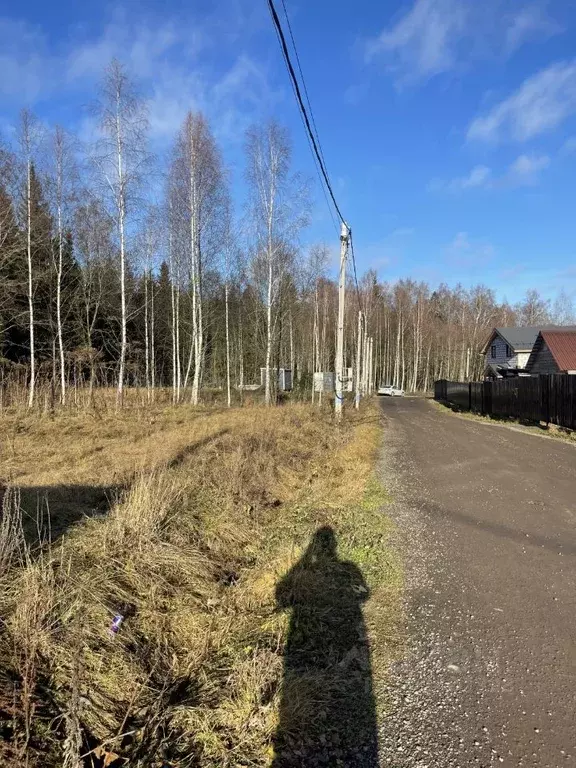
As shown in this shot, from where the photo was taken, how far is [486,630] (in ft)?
11.6

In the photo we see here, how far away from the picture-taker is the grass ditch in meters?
2.39

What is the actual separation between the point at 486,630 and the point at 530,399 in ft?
55.6

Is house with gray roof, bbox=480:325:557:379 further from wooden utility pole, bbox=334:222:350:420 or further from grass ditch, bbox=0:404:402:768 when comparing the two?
grass ditch, bbox=0:404:402:768

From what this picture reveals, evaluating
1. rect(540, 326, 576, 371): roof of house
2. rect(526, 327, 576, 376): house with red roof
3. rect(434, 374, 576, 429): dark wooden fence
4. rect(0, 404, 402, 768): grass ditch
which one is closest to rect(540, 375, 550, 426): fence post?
rect(434, 374, 576, 429): dark wooden fence

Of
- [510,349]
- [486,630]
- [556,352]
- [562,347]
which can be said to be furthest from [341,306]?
[510,349]

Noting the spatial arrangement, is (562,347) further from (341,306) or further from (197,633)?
(197,633)

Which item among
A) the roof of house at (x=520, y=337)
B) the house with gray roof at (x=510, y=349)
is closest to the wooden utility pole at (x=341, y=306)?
the house with gray roof at (x=510, y=349)

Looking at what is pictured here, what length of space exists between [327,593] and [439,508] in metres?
3.36

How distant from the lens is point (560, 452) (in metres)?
12.0

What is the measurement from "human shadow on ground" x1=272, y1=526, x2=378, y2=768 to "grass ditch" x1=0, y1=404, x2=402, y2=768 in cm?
1

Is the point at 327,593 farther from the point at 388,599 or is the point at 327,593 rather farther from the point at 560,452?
the point at 560,452

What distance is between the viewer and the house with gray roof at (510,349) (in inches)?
1595

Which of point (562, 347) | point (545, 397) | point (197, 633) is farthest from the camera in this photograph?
point (562, 347)

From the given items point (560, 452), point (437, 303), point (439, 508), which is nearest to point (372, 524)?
point (439, 508)
